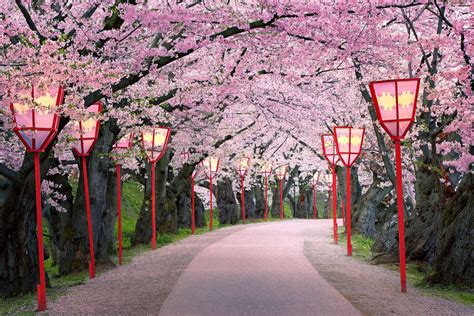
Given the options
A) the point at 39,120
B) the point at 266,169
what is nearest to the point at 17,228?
the point at 39,120

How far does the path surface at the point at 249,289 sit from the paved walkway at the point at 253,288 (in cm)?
1

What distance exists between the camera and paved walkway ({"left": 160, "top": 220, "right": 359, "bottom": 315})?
27.2 feet

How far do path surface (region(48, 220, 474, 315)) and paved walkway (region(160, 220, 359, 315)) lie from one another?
12mm

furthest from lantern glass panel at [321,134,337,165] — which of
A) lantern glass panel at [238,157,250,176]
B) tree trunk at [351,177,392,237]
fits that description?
lantern glass panel at [238,157,250,176]

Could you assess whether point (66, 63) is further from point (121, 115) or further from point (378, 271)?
point (378, 271)

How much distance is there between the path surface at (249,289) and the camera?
335 inches

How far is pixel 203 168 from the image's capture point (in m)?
31.9

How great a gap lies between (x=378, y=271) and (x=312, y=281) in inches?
116

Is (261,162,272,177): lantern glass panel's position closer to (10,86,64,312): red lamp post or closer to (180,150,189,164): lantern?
(180,150,189,164): lantern

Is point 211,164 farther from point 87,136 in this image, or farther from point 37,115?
point 37,115

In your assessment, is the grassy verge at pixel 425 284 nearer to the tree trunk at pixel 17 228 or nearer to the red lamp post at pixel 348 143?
the red lamp post at pixel 348 143

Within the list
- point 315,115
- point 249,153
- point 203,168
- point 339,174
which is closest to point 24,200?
point 315,115

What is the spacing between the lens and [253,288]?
33.3ft

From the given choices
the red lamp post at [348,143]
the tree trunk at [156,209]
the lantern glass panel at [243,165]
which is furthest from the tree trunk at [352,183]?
the lantern glass panel at [243,165]
